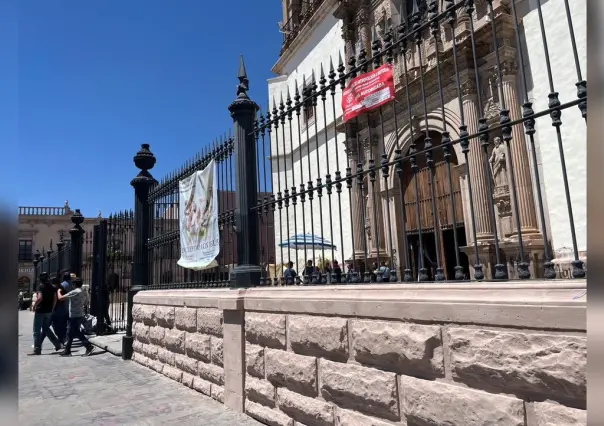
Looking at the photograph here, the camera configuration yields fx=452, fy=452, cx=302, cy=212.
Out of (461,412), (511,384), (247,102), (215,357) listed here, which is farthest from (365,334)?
(247,102)

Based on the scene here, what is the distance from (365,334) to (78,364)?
7.42 meters

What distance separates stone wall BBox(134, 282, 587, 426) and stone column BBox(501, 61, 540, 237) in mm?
6313

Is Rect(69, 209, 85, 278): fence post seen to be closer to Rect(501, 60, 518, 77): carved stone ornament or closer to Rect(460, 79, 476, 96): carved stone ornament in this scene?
Rect(460, 79, 476, 96): carved stone ornament

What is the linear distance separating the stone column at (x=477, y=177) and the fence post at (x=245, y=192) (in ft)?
17.7

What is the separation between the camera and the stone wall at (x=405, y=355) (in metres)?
2.20

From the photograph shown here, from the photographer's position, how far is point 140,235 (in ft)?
28.3

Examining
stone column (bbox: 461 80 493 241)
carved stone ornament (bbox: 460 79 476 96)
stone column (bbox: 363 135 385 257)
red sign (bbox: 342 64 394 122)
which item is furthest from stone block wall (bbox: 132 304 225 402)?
carved stone ornament (bbox: 460 79 476 96)

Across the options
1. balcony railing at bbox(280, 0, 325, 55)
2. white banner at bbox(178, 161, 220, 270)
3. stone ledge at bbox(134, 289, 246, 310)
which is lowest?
stone ledge at bbox(134, 289, 246, 310)

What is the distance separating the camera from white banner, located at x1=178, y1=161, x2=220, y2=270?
6062 millimetres

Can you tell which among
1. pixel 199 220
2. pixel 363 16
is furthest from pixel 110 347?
pixel 363 16

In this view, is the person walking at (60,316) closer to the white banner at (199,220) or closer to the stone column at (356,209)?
the white banner at (199,220)

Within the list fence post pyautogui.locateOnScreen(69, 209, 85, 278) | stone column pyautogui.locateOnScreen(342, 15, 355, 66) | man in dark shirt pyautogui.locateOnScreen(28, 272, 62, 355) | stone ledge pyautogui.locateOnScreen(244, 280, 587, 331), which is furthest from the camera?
stone column pyautogui.locateOnScreen(342, 15, 355, 66)

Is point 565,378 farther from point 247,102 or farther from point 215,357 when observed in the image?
point 247,102

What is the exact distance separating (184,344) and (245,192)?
2.46 meters
